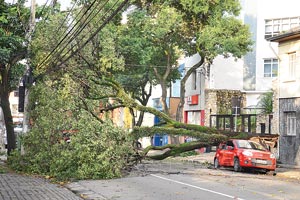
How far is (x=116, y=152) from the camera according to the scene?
19172 mm

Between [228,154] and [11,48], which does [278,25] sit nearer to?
[228,154]

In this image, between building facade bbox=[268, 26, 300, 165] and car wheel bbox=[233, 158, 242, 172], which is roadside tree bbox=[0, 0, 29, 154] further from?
building facade bbox=[268, 26, 300, 165]

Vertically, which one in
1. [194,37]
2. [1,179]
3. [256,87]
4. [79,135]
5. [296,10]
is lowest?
[1,179]

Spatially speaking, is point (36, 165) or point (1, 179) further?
point (36, 165)

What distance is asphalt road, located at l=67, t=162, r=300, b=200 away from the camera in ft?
48.1

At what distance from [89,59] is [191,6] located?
11476 millimetres

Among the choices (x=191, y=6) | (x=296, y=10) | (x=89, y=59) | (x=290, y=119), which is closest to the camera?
(x=89, y=59)

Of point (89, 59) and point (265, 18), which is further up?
point (265, 18)

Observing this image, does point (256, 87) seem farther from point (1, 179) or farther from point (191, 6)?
point (1, 179)

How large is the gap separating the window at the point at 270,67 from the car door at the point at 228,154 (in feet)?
56.5

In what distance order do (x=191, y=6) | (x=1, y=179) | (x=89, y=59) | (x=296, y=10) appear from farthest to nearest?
(x=296, y=10) → (x=191, y=6) → (x=89, y=59) → (x=1, y=179)

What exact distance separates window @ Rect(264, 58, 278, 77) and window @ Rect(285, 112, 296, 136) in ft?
41.1

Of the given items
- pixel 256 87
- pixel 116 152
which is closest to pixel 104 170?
pixel 116 152

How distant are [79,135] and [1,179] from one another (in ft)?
10.5
